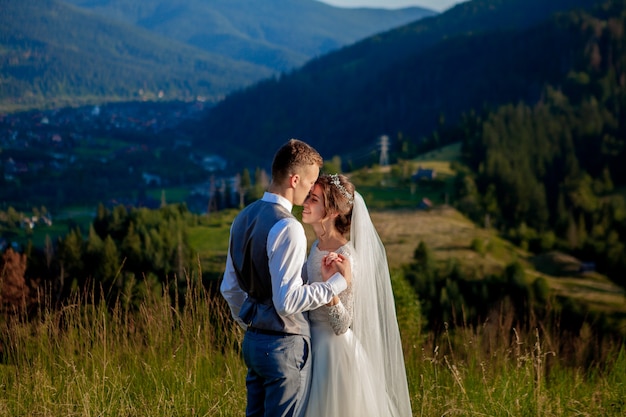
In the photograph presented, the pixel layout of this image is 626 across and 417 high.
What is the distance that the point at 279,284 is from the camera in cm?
292

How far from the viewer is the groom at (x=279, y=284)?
9.61 ft

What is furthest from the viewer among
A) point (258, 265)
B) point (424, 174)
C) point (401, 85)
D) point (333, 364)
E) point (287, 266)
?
point (401, 85)

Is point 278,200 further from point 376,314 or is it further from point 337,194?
point 376,314

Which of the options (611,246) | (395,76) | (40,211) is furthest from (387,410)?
(395,76)

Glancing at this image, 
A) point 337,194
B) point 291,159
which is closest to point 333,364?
point 337,194

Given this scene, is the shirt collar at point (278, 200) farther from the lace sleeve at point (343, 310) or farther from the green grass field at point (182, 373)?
the green grass field at point (182, 373)

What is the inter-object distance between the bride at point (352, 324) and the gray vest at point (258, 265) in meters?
0.32

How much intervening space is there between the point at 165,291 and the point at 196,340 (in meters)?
0.40

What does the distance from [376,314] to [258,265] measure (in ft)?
2.97

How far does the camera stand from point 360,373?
351 centimetres

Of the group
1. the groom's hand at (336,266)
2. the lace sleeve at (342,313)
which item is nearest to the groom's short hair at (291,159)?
the groom's hand at (336,266)

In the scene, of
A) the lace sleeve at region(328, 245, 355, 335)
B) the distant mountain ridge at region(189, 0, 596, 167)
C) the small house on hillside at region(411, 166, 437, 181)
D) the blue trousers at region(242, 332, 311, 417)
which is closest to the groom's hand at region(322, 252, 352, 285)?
the lace sleeve at region(328, 245, 355, 335)

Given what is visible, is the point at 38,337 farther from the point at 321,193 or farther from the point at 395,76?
the point at 395,76

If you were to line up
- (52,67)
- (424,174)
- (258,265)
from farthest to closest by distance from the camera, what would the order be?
(52,67)
(424,174)
(258,265)
